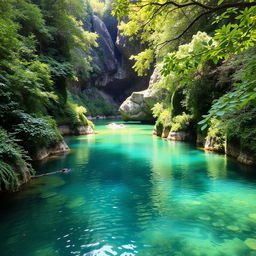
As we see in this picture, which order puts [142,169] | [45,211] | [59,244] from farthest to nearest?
1. [142,169]
2. [45,211]
3. [59,244]

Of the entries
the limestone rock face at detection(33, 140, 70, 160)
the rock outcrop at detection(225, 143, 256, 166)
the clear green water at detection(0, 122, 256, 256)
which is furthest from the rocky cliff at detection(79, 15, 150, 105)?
the clear green water at detection(0, 122, 256, 256)

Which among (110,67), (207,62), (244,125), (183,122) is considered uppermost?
(110,67)

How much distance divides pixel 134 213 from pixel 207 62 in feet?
36.3

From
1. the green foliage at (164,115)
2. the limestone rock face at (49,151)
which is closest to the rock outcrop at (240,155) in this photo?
the green foliage at (164,115)

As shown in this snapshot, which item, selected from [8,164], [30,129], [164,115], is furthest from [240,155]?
[164,115]

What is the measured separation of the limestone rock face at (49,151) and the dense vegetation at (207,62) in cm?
638

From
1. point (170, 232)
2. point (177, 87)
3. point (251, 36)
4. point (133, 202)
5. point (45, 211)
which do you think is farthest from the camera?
point (177, 87)

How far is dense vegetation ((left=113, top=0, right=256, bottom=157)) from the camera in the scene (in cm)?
195

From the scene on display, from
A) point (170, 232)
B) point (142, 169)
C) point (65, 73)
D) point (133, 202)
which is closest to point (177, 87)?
point (65, 73)

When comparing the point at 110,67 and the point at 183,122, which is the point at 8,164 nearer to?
the point at 183,122

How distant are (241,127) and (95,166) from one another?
6178 millimetres

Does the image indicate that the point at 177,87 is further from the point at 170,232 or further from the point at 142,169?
the point at 170,232

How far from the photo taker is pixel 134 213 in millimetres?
4703

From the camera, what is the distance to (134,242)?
3.65 metres
